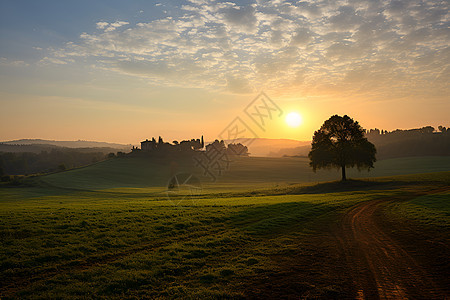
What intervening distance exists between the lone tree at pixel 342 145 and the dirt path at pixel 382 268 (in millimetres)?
41491

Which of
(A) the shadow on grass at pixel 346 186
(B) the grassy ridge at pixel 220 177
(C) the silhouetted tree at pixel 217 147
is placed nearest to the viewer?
(A) the shadow on grass at pixel 346 186

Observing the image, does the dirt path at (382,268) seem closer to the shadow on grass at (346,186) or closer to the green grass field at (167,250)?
the green grass field at (167,250)

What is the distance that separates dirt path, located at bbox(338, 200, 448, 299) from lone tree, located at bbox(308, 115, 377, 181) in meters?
41.5

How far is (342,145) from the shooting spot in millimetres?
57500

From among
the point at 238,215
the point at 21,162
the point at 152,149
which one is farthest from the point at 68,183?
the point at 21,162

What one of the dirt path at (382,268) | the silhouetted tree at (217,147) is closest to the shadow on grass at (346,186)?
the dirt path at (382,268)

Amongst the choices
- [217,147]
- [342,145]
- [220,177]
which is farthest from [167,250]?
[217,147]

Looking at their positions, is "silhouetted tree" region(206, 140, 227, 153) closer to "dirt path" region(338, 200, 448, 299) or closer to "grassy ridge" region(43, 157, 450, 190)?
"grassy ridge" region(43, 157, 450, 190)

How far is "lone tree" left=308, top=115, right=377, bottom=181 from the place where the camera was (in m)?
56.7

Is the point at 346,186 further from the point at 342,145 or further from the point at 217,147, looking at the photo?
the point at 217,147

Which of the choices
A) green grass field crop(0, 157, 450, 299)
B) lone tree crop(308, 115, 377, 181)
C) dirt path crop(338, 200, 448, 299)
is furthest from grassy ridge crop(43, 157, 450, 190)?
dirt path crop(338, 200, 448, 299)

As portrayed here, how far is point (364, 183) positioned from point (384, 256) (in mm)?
46739

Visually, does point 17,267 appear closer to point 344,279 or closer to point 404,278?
point 344,279

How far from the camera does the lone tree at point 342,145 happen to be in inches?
2231
